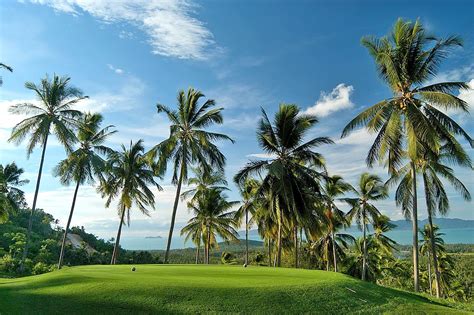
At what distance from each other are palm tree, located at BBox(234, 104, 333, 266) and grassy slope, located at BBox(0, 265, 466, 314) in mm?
13733

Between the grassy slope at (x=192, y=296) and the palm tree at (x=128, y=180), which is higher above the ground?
the palm tree at (x=128, y=180)

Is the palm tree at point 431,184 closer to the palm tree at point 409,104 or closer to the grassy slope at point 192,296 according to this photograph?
the palm tree at point 409,104

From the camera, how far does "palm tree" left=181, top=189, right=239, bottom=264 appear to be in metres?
42.0

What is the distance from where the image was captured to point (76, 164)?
31891 mm

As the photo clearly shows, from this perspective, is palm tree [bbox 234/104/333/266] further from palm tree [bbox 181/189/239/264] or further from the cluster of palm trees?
palm tree [bbox 181/189/239/264]

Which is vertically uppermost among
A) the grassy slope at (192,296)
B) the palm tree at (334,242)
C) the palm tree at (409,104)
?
the palm tree at (409,104)

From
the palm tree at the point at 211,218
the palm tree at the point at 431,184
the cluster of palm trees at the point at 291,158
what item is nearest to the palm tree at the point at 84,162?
the cluster of palm trees at the point at 291,158

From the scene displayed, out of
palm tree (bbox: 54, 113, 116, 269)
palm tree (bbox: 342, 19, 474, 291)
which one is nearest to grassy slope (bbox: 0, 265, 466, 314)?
palm tree (bbox: 342, 19, 474, 291)

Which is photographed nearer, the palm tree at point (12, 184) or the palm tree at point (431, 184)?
the palm tree at point (431, 184)

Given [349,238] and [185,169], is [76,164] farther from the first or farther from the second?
[349,238]

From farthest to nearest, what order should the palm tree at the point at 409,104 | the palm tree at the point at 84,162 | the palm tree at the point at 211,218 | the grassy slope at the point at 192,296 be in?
the palm tree at the point at 211,218 → the palm tree at the point at 84,162 → the palm tree at the point at 409,104 → the grassy slope at the point at 192,296

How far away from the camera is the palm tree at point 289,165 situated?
26031mm

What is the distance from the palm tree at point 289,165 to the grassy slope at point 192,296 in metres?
13.7

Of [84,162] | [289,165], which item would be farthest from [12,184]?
[289,165]
